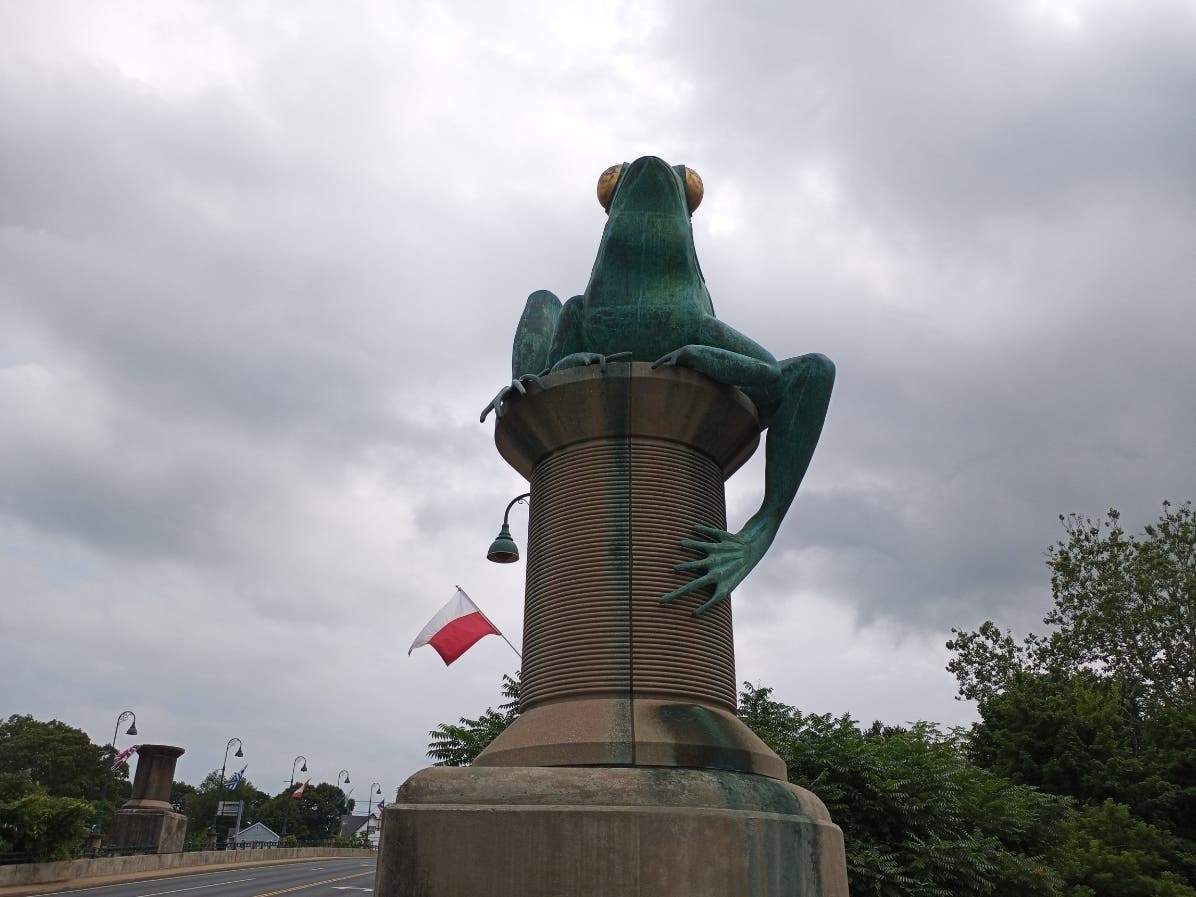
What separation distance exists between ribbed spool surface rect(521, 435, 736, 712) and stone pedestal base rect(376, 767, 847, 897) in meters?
0.74

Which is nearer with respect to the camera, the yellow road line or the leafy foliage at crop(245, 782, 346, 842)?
the yellow road line

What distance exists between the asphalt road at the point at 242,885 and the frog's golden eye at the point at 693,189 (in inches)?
906

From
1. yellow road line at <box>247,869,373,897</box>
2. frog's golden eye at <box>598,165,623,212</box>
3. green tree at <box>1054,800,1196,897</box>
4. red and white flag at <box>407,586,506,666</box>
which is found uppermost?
frog's golden eye at <box>598,165,623,212</box>

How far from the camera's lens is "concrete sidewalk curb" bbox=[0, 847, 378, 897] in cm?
2193

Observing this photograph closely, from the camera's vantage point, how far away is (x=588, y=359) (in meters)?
6.20

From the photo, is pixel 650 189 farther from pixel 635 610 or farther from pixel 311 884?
pixel 311 884

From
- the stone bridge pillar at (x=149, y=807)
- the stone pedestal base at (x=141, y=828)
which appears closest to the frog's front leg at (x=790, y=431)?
the stone bridge pillar at (x=149, y=807)

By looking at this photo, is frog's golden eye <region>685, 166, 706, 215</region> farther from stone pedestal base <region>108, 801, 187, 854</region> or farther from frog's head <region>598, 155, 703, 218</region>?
stone pedestal base <region>108, 801, 187, 854</region>

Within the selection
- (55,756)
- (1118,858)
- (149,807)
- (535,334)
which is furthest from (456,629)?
(55,756)

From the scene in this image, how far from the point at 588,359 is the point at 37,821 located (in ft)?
75.7

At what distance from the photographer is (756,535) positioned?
20.7 ft

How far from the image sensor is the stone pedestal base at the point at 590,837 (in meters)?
4.43

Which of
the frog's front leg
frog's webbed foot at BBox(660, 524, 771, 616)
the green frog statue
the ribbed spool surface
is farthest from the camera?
the frog's front leg

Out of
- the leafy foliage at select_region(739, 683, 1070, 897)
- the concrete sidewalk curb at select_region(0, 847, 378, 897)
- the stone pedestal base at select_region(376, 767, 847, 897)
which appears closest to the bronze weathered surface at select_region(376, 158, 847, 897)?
the stone pedestal base at select_region(376, 767, 847, 897)
